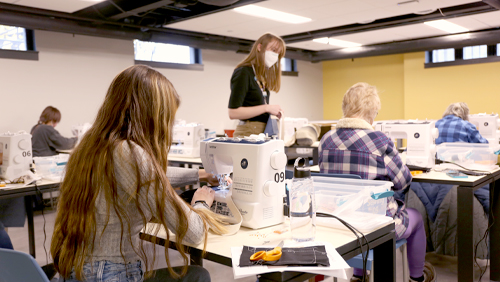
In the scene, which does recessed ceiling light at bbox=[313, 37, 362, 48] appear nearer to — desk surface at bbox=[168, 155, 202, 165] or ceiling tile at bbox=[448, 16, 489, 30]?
ceiling tile at bbox=[448, 16, 489, 30]

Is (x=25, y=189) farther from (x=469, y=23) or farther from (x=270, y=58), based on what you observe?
(x=469, y=23)

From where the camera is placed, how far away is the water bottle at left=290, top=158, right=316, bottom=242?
1.23 m

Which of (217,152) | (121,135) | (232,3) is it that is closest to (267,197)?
(217,152)

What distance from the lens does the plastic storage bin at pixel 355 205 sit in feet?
4.41

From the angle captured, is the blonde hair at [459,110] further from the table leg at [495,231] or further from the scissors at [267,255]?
the scissors at [267,255]

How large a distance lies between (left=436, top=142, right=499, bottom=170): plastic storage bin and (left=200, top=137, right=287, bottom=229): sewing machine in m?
1.72

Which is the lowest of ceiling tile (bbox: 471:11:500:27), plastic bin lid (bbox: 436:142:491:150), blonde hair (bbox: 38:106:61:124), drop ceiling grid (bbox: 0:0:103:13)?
plastic bin lid (bbox: 436:142:491:150)

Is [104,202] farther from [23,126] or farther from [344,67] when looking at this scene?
[344,67]

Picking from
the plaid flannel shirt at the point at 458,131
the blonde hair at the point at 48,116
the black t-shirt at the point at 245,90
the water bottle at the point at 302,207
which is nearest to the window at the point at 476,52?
the plaid flannel shirt at the point at 458,131

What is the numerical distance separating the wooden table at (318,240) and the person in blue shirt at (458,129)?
7.78ft

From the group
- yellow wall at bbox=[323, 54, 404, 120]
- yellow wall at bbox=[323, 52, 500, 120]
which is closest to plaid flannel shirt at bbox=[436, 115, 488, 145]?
yellow wall at bbox=[323, 52, 500, 120]

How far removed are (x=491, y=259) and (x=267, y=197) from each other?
1.99m

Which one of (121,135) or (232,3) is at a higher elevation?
(232,3)

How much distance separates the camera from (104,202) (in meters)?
1.13
